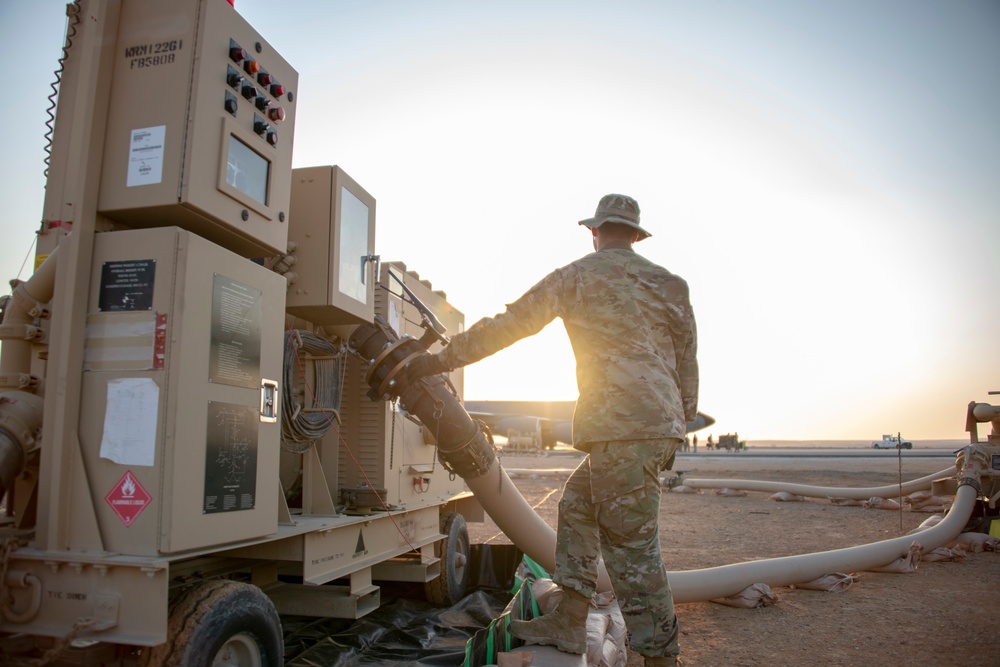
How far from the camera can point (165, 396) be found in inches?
104

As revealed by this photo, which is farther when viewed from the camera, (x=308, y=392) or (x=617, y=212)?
(x=308, y=392)

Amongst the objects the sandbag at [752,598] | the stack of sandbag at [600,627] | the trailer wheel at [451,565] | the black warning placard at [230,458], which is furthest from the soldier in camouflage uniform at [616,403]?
the sandbag at [752,598]

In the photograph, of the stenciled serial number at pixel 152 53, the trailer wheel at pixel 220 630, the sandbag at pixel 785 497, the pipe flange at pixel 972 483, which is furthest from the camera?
the sandbag at pixel 785 497

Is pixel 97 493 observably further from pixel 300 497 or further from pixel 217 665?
pixel 300 497

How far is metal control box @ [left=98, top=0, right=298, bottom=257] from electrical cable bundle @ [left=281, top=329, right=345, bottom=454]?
2.94 feet

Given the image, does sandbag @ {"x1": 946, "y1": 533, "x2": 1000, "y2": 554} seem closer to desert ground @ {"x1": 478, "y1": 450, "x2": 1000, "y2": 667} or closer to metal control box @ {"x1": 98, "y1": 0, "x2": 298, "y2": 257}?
desert ground @ {"x1": 478, "y1": 450, "x2": 1000, "y2": 667}

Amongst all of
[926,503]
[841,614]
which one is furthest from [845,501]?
[841,614]

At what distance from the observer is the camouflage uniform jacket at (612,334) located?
3207 millimetres

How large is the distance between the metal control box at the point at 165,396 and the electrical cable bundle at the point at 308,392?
2.67ft

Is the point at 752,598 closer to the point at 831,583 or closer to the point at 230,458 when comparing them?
the point at 831,583

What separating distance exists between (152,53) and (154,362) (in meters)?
1.40

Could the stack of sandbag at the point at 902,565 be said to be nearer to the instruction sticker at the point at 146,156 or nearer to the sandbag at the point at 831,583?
the sandbag at the point at 831,583

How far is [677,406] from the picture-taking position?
131 inches

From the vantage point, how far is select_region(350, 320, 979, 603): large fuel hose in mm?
3979
